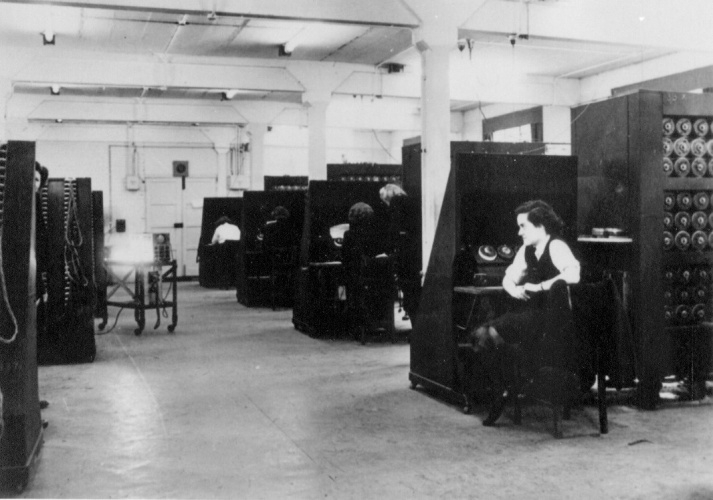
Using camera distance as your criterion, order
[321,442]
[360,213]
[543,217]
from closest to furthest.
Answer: [321,442]
[543,217]
[360,213]

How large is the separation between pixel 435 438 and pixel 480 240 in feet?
6.00

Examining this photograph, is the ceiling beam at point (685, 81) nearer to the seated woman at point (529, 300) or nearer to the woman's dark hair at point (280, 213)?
the woman's dark hair at point (280, 213)

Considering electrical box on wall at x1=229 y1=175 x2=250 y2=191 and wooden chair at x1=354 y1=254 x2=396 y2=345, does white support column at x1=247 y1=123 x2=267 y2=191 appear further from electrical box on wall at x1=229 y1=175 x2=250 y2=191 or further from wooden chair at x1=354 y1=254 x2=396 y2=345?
wooden chair at x1=354 y1=254 x2=396 y2=345

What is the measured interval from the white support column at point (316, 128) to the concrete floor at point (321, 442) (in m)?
6.18

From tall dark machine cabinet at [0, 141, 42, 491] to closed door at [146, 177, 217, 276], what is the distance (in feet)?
48.9

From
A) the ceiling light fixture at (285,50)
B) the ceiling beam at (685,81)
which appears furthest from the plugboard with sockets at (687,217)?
the ceiling light fixture at (285,50)

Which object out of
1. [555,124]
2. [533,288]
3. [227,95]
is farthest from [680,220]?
[227,95]

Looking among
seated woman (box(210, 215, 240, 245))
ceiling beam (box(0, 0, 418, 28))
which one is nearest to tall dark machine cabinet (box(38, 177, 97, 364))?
ceiling beam (box(0, 0, 418, 28))

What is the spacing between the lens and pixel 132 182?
18.7 meters

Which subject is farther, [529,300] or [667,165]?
[667,165]

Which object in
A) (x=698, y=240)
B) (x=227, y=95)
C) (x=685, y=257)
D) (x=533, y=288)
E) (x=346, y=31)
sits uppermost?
(x=227, y=95)

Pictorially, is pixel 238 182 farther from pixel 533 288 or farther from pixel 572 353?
pixel 572 353

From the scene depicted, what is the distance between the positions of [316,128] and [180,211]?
692 cm

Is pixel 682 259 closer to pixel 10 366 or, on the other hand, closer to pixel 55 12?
pixel 10 366
